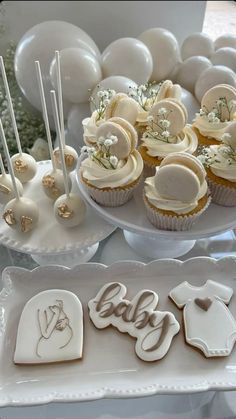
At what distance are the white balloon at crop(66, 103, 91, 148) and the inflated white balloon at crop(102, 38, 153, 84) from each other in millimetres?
115

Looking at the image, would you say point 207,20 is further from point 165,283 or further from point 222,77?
point 165,283

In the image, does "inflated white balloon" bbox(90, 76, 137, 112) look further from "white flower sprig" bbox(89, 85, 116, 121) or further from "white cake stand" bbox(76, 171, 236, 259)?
"white cake stand" bbox(76, 171, 236, 259)

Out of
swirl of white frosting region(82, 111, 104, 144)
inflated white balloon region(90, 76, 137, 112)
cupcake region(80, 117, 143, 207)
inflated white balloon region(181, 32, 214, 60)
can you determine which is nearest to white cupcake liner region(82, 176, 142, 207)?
cupcake region(80, 117, 143, 207)

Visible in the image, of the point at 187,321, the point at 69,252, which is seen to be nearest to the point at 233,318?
the point at 187,321


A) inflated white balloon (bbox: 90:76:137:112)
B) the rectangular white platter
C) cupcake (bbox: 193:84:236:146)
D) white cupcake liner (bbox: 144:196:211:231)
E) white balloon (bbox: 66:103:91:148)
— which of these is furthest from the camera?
white balloon (bbox: 66:103:91:148)

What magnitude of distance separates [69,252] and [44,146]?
1.53 feet

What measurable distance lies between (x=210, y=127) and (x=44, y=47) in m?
0.52

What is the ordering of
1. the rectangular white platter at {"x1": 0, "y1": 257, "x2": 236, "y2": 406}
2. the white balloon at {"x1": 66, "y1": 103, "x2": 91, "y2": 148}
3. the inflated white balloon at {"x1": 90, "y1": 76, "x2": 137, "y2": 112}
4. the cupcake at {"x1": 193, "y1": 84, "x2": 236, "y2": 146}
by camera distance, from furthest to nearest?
the white balloon at {"x1": 66, "y1": 103, "x2": 91, "y2": 148} < the inflated white balloon at {"x1": 90, "y1": 76, "x2": 137, "y2": 112} < the cupcake at {"x1": 193, "y1": 84, "x2": 236, "y2": 146} < the rectangular white platter at {"x1": 0, "y1": 257, "x2": 236, "y2": 406}

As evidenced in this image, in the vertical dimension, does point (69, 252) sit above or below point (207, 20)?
below

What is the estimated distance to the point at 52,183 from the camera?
90cm

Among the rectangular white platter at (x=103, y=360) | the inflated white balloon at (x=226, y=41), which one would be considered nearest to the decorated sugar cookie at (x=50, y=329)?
the rectangular white platter at (x=103, y=360)

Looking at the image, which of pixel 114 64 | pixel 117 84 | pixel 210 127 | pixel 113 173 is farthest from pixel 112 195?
pixel 114 64

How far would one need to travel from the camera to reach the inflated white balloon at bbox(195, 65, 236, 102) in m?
1.09

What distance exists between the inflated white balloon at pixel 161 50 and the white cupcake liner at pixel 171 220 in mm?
544
